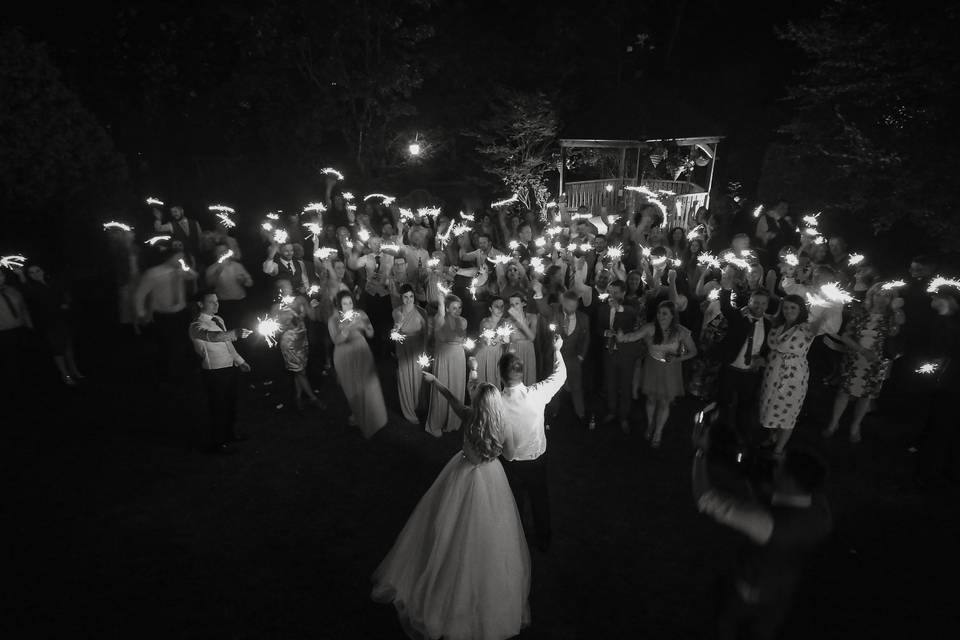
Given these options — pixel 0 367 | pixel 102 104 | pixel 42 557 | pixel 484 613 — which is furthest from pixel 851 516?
pixel 102 104

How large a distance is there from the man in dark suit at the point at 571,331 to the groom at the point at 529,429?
67.4 inches

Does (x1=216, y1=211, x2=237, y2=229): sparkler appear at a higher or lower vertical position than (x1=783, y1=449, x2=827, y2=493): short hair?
lower

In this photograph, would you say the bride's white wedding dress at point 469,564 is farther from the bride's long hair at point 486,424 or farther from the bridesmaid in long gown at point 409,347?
the bridesmaid in long gown at point 409,347

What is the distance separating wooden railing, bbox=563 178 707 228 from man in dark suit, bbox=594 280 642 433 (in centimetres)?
992

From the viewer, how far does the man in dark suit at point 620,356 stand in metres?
6.60

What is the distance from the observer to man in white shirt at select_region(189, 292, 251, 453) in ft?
19.8

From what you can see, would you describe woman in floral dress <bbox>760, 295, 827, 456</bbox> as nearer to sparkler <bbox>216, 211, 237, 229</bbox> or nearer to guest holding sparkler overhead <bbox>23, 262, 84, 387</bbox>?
guest holding sparkler overhead <bbox>23, 262, 84, 387</bbox>

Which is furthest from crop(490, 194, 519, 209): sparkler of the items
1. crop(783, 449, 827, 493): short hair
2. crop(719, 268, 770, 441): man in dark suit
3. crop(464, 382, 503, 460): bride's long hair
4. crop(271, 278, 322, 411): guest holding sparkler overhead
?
crop(783, 449, 827, 493): short hair

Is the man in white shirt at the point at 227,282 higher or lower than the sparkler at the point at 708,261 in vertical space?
lower

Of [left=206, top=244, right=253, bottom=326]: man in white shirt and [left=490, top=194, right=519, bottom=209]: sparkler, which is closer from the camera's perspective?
[left=206, top=244, right=253, bottom=326]: man in white shirt

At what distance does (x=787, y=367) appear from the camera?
18.9 ft

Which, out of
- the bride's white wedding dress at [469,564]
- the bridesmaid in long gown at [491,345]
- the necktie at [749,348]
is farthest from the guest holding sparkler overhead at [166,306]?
the necktie at [749,348]

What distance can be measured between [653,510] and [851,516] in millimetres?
1816

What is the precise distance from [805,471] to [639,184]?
15.1 metres
